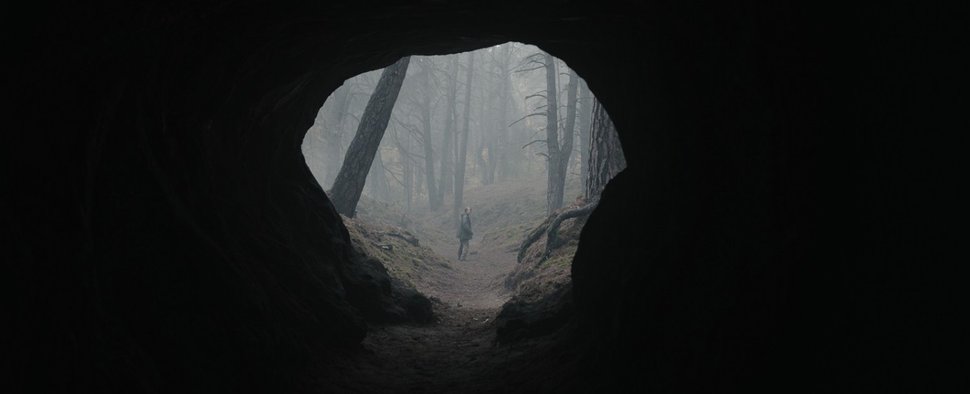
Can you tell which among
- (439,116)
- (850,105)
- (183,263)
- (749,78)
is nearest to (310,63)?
(183,263)

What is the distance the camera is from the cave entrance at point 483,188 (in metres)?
11.9

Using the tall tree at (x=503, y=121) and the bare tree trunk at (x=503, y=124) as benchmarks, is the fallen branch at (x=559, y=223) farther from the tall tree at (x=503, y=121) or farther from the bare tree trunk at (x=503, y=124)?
the bare tree trunk at (x=503, y=124)

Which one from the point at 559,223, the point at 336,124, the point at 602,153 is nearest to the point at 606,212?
the point at 602,153

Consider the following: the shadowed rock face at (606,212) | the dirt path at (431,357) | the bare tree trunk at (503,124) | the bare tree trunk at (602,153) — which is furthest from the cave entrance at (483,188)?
the shadowed rock face at (606,212)

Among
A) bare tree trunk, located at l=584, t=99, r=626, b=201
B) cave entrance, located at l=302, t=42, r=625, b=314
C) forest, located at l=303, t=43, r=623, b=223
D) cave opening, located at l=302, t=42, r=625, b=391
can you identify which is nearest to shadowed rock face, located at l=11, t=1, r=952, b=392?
cave opening, located at l=302, t=42, r=625, b=391

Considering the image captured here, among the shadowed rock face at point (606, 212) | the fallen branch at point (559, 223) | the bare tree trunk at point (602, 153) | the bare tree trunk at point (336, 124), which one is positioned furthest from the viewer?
the bare tree trunk at point (336, 124)

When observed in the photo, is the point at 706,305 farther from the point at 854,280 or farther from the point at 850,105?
the point at 850,105

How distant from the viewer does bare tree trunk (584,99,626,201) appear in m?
11.1

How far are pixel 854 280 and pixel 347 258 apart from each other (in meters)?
6.86

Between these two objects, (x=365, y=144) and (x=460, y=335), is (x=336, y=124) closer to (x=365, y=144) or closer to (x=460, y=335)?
(x=365, y=144)

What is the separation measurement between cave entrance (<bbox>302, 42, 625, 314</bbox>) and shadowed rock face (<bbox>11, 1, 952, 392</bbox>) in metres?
4.03

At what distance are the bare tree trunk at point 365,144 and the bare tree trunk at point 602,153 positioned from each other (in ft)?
17.0

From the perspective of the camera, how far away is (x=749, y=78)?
10.2 ft

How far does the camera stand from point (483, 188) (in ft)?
140
